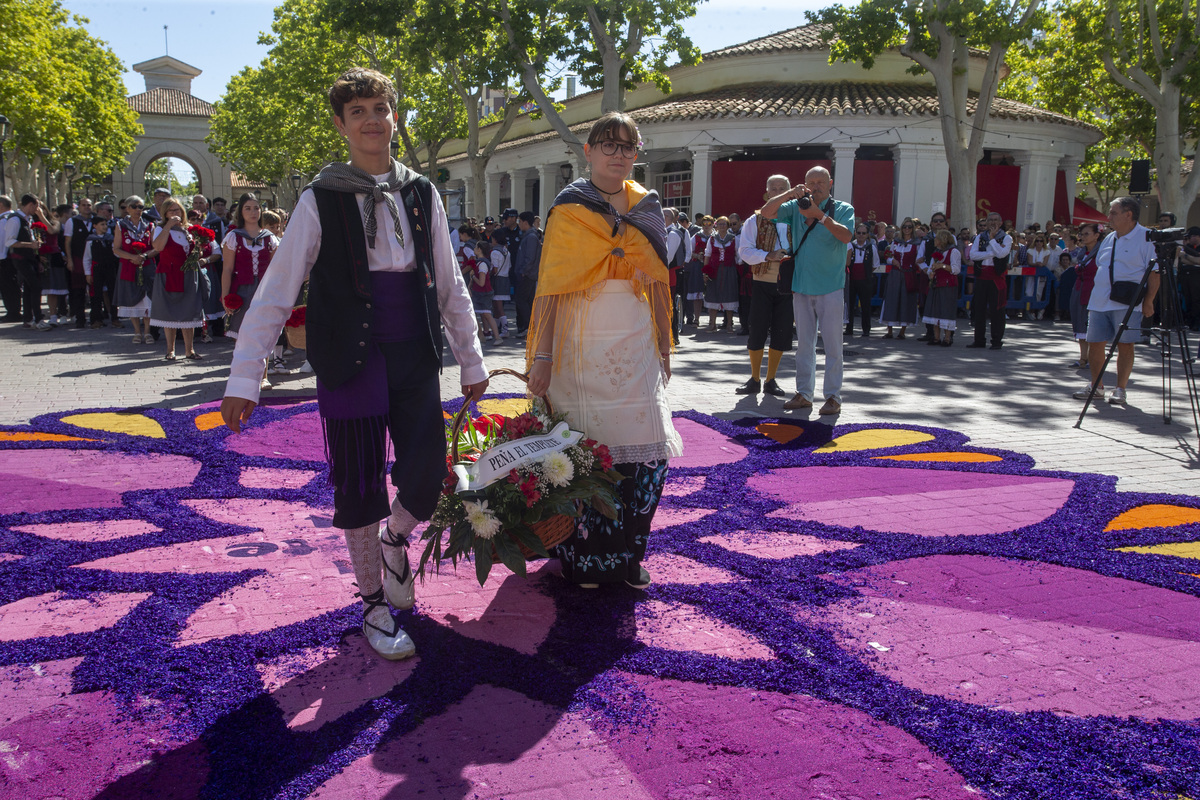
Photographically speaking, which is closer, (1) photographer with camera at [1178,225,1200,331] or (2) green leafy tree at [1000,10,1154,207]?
(1) photographer with camera at [1178,225,1200,331]

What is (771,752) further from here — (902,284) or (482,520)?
(902,284)

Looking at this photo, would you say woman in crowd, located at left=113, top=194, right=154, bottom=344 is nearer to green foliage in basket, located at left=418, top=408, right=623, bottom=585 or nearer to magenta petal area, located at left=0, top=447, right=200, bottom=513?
magenta petal area, located at left=0, top=447, right=200, bottom=513

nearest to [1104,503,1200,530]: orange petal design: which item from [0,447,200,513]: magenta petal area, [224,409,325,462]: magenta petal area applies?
[224,409,325,462]: magenta petal area

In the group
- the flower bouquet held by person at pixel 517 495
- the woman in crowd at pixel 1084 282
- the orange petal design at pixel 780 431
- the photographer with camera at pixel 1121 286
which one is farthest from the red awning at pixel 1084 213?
the flower bouquet held by person at pixel 517 495

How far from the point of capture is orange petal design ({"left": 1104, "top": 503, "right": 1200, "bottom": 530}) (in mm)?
4793

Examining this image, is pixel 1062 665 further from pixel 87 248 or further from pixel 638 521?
pixel 87 248

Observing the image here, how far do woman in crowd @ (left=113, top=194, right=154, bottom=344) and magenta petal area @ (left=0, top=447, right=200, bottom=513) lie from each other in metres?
6.35

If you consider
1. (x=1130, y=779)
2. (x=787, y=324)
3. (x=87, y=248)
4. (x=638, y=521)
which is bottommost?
(x=1130, y=779)

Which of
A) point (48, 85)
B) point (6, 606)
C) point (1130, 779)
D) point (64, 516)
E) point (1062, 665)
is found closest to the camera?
point (1130, 779)

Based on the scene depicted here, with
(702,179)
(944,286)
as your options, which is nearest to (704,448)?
(944,286)

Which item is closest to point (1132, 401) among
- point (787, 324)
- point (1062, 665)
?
point (787, 324)

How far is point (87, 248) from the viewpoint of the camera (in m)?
13.7

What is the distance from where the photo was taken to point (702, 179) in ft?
90.5

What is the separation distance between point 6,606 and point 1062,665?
4.01m
